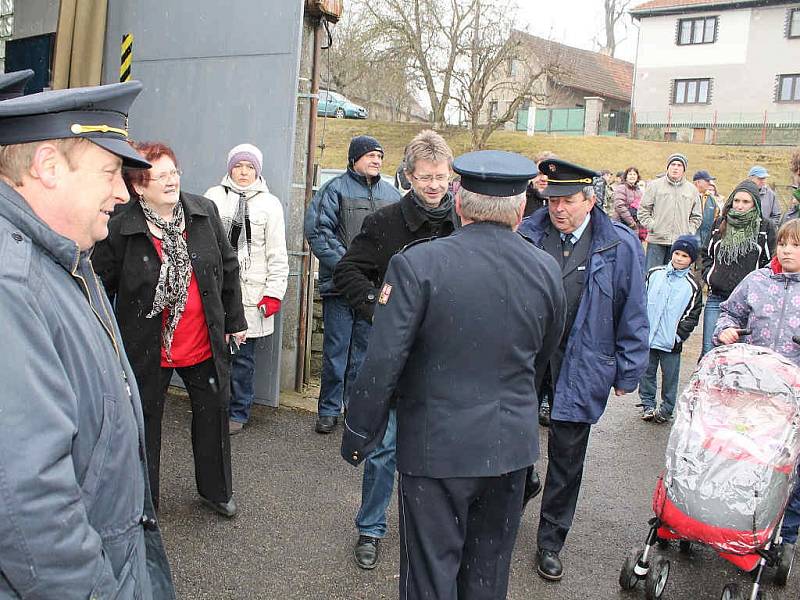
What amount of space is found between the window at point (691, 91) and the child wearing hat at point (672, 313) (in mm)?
38652

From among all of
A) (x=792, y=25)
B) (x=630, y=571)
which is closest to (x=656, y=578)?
(x=630, y=571)

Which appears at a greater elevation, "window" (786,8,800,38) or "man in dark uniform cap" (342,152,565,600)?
"window" (786,8,800,38)

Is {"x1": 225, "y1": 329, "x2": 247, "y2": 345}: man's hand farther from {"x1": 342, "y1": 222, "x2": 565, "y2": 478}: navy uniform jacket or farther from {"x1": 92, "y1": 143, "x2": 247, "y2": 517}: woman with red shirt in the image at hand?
{"x1": 342, "y1": 222, "x2": 565, "y2": 478}: navy uniform jacket

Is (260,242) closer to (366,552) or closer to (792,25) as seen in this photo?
(366,552)

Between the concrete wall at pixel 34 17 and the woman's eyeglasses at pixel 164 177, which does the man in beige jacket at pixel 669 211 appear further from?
the woman's eyeglasses at pixel 164 177

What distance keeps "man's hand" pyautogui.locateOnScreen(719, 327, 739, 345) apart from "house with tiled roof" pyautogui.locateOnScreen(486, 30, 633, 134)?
24296 millimetres

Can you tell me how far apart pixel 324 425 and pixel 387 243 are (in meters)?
2.29

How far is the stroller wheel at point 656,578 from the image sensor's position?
3.68 metres

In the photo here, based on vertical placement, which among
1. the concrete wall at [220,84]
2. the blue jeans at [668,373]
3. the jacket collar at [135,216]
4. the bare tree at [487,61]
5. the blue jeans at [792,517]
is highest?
the bare tree at [487,61]

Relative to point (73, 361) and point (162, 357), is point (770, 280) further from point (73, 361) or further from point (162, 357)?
point (73, 361)

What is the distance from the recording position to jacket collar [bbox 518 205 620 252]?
3967 millimetres

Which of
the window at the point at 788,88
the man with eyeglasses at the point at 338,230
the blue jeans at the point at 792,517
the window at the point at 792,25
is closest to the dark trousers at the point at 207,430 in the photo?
the man with eyeglasses at the point at 338,230

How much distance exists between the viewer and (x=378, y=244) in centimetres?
404

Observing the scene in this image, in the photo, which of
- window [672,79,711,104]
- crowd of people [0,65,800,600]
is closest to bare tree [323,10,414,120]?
window [672,79,711,104]
